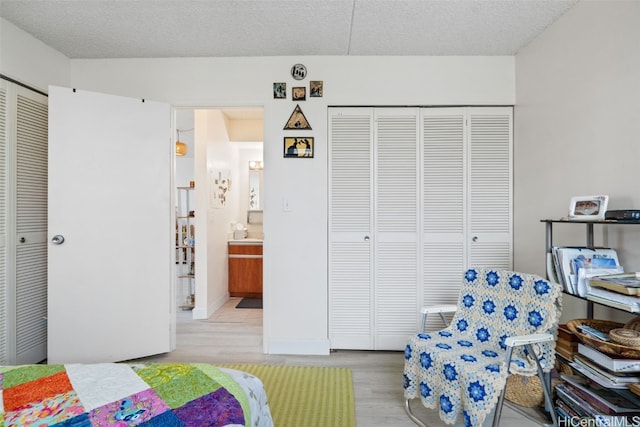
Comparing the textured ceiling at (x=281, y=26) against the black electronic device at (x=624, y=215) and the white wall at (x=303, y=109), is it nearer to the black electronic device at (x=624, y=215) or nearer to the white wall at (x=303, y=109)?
the white wall at (x=303, y=109)

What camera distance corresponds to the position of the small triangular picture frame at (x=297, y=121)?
273cm

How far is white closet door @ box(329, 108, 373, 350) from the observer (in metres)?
2.74

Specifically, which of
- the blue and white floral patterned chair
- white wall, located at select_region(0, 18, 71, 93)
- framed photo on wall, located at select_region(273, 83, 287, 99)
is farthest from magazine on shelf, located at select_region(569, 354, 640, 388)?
white wall, located at select_region(0, 18, 71, 93)

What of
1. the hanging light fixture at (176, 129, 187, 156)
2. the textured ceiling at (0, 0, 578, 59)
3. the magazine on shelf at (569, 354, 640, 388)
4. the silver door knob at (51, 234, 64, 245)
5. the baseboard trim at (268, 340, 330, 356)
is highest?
the textured ceiling at (0, 0, 578, 59)

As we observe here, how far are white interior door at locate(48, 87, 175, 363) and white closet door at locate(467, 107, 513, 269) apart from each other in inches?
99.6

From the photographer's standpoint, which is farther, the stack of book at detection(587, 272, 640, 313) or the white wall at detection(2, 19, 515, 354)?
the white wall at detection(2, 19, 515, 354)

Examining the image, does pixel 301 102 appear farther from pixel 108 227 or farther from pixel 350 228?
pixel 108 227

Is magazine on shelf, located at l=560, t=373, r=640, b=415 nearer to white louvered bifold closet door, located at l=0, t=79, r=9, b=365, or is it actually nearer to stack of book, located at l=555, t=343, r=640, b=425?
stack of book, located at l=555, t=343, r=640, b=425

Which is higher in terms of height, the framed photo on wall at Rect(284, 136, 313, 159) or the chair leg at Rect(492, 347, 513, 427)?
the framed photo on wall at Rect(284, 136, 313, 159)

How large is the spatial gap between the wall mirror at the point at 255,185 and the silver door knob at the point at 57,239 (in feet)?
9.82

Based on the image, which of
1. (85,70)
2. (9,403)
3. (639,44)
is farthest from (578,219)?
(85,70)

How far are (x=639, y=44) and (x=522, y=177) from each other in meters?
1.10

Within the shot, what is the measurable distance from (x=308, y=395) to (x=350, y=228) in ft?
4.21

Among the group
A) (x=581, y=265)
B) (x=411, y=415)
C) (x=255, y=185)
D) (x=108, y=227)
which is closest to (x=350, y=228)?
(x=411, y=415)
